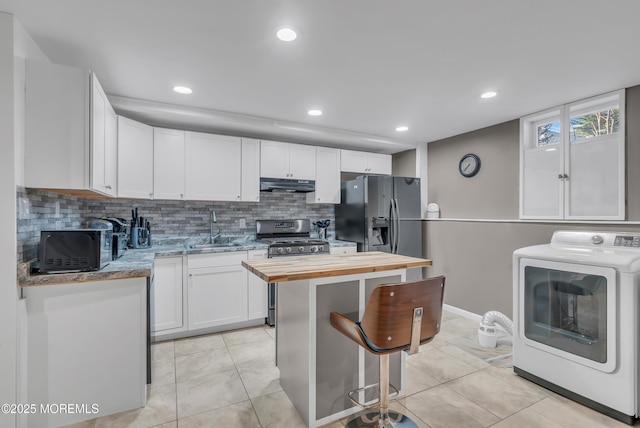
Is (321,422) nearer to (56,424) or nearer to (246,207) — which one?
(56,424)

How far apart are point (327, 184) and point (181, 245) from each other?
1.98 meters

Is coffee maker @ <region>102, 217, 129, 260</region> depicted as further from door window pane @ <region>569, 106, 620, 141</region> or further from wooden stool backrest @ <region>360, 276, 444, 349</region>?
door window pane @ <region>569, 106, 620, 141</region>

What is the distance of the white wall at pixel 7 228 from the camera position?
1.62 m

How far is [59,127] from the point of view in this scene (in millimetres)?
1854

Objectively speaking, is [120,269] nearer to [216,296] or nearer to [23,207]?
[23,207]

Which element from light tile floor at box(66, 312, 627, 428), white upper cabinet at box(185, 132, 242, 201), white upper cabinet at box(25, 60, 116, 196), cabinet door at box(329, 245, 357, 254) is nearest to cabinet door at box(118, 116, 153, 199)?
white upper cabinet at box(185, 132, 242, 201)

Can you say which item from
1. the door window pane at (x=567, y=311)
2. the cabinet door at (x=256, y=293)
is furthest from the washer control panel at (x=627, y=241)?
the cabinet door at (x=256, y=293)

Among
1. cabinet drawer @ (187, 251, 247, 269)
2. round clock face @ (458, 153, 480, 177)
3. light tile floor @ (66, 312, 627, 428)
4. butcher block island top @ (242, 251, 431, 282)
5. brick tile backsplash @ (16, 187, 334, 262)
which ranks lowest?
light tile floor @ (66, 312, 627, 428)

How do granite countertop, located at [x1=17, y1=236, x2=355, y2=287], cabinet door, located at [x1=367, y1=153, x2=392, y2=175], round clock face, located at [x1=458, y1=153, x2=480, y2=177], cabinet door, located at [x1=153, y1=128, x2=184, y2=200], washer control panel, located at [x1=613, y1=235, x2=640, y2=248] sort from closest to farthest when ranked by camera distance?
granite countertop, located at [x1=17, y1=236, x2=355, y2=287] < washer control panel, located at [x1=613, y1=235, x2=640, y2=248] < cabinet door, located at [x1=153, y1=128, x2=184, y2=200] < round clock face, located at [x1=458, y1=153, x2=480, y2=177] < cabinet door, located at [x1=367, y1=153, x2=392, y2=175]

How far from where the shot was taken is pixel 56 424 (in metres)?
1.83

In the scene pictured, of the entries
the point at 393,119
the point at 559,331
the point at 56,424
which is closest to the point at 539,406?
the point at 559,331

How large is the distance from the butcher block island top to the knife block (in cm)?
186

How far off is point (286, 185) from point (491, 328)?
2.75 metres

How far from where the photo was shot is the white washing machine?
6.24ft
